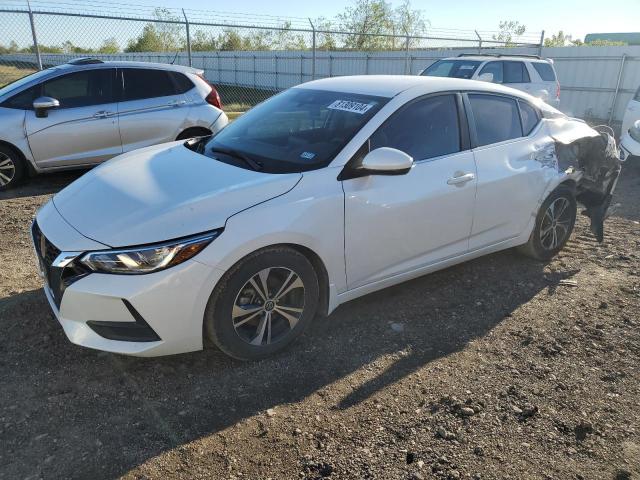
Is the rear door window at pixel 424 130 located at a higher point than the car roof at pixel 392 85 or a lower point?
lower

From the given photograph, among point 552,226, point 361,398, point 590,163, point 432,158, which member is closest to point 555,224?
point 552,226

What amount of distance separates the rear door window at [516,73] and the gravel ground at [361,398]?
886 cm

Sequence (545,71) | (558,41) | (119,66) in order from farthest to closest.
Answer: (558,41)
(545,71)
(119,66)

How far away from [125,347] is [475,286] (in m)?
2.89

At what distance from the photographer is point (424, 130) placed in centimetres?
384

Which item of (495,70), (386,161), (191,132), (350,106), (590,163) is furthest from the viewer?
(495,70)

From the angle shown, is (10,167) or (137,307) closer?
(137,307)

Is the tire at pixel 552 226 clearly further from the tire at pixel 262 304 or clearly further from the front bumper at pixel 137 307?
the front bumper at pixel 137 307

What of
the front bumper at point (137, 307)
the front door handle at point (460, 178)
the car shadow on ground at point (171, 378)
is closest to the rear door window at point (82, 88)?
the car shadow on ground at point (171, 378)

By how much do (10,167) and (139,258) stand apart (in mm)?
5159

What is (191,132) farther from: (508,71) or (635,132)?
(508,71)

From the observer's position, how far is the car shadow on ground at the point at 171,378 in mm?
2615

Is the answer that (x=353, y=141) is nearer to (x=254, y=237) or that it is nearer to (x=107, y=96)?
(x=254, y=237)

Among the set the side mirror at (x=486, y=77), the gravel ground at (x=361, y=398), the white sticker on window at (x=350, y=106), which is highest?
the white sticker on window at (x=350, y=106)
